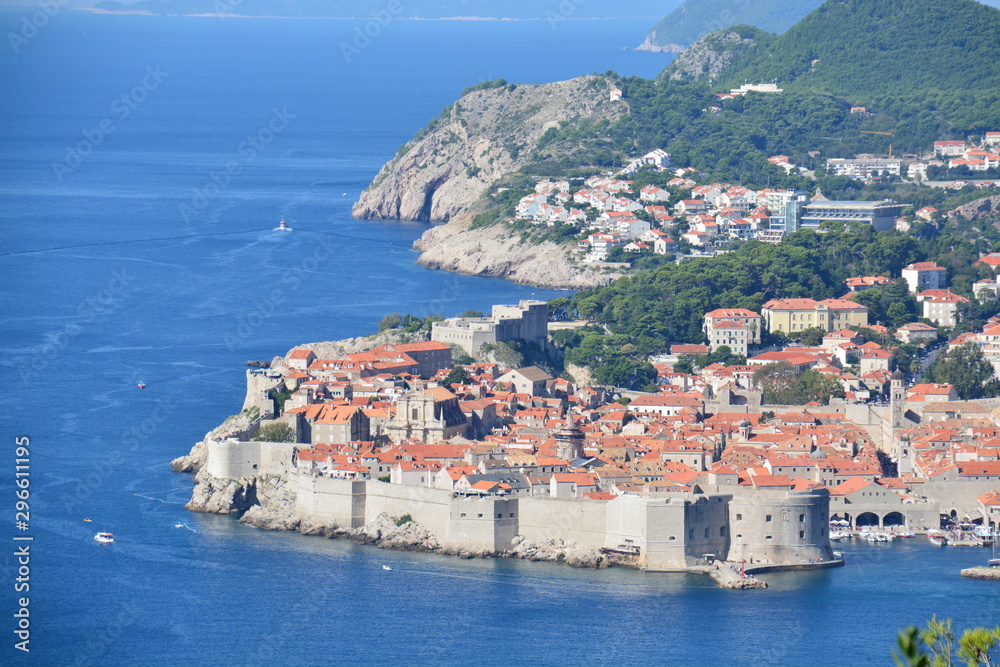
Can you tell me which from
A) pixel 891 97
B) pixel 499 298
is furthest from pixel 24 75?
pixel 499 298

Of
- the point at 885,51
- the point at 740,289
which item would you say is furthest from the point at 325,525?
the point at 885,51

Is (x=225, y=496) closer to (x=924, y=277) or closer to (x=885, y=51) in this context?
(x=924, y=277)

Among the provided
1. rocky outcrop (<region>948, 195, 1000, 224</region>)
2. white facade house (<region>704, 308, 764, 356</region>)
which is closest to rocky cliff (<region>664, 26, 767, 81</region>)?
rocky outcrop (<region>948, 195, 1000, 224</region>)

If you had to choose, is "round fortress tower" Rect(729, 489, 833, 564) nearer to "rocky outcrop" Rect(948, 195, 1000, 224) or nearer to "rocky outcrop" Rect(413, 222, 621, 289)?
"rocky outcrop" Rect(413, 222, 621, 289)

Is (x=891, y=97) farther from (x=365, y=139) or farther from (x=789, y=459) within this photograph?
(x=789, y=459)

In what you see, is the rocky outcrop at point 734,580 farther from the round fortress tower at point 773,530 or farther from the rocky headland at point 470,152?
the rocky headland at point 470,152

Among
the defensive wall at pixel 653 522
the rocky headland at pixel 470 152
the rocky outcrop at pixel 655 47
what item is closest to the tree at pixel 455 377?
the defensive wall at pixel 653 522

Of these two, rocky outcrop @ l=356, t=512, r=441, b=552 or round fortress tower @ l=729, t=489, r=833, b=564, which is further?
rocky outcrop @ l=356, t=512, r=441, b=552
